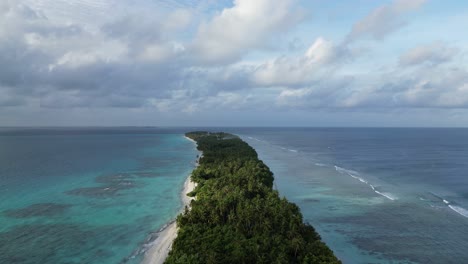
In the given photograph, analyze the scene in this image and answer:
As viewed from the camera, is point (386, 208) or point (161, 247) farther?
point (386, 208)

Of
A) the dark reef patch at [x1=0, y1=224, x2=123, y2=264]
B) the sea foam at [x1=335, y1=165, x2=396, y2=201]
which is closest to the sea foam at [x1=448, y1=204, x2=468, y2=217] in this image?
the sea foam at [x1=335, y1=165, x2=396, y2=201]

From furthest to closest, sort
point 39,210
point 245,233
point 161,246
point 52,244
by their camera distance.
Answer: point 39,210, point 52,244, point 161,246, point 245,233

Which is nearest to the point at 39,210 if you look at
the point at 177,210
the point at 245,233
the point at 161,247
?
the point at 177,210

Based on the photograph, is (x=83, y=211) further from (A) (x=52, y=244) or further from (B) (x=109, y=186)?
(B) (x=109, y=186)

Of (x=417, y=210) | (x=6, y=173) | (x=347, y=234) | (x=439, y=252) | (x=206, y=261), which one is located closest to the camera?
(x=206, y=261)

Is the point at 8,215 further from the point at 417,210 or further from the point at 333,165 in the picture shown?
the point at 333,165

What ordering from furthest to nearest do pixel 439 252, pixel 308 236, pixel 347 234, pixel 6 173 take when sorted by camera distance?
pixel 6 173, pixel 347 234, pixel 439 252, pixel 308 236

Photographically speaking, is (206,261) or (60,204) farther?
(60,204)

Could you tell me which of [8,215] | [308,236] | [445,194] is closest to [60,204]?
[8,215]
